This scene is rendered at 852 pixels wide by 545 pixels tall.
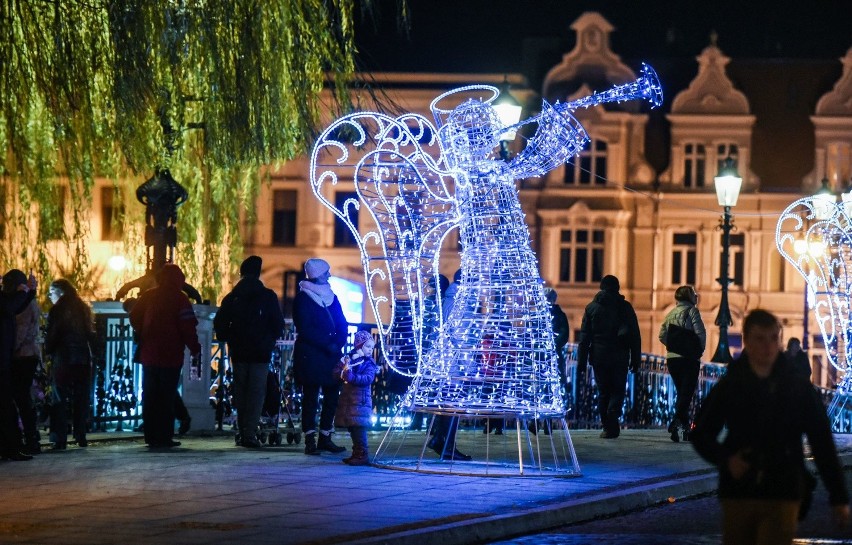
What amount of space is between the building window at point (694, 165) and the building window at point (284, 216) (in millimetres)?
11660

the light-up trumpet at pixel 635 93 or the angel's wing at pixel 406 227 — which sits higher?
the light-up trumpet at pixel 635 93

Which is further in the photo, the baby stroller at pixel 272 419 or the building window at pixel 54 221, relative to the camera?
the building window at pixel 54 221

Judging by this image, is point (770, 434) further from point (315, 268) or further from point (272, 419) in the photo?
point (272, 419)

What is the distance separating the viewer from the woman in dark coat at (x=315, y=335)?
45.8 feet

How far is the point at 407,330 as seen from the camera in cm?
1342

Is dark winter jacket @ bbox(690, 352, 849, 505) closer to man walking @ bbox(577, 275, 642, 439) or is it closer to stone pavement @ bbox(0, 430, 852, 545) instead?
stone pavement @ bbox(0, 430, 852, 545)

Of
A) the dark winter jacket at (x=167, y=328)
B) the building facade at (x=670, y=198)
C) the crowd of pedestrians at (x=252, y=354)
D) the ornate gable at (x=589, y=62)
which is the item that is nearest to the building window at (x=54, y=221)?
the crowd of pedestrians at (x=252, y=354)

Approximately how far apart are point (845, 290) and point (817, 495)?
7905 mm

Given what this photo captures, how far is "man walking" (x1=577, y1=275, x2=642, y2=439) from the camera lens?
16.7 m

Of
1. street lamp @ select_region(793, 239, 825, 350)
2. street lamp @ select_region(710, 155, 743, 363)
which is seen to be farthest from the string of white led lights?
street lamp @ select_region(710, 155, 743, 363)

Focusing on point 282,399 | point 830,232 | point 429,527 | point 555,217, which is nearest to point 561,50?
point 555,217

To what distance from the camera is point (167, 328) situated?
14.6m

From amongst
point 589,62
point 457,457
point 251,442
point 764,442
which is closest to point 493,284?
point 457,457

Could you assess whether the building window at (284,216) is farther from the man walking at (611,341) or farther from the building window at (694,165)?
the man walking at (611,341)
